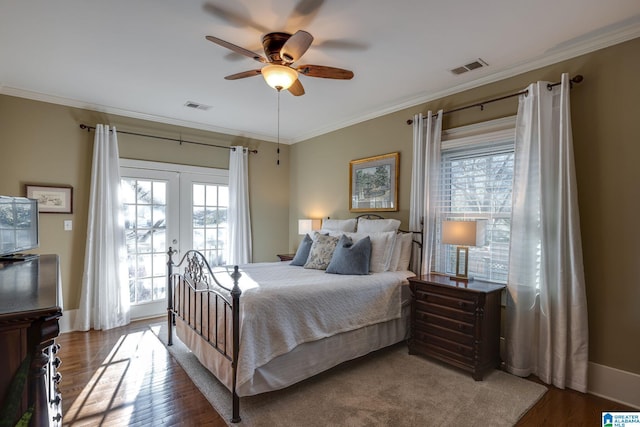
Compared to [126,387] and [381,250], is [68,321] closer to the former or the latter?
[126,387]

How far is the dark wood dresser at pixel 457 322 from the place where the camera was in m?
2.71

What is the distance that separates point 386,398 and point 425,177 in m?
2.16

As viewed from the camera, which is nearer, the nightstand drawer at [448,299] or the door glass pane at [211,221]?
the nightstand drawer at [448,299]

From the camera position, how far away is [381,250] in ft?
11.3

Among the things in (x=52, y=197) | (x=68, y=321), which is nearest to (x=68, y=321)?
(x=68, y=321)

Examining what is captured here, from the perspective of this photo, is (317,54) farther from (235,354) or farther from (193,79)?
(235,354)

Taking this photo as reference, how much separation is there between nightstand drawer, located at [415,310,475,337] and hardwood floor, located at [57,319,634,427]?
2.16ft

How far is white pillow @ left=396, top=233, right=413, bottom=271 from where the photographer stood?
3.54 metres

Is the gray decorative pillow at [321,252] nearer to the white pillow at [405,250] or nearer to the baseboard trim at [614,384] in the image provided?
the white pillow at [405,250]

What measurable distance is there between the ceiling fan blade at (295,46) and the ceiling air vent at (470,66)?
1615 millimetres

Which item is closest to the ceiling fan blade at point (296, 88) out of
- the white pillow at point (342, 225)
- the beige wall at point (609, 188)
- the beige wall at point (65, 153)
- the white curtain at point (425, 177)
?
the white curtain at point (425, 177)

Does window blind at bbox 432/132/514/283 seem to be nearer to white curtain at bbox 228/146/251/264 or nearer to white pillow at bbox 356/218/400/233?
white pillow at bbox 356/218/400/233

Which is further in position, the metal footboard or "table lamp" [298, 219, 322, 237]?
"table lamp" [298, 219, 322, 237]

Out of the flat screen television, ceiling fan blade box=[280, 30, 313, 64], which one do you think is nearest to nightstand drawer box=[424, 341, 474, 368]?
ceiling fan blade box=[280, 30, 313, 64]
